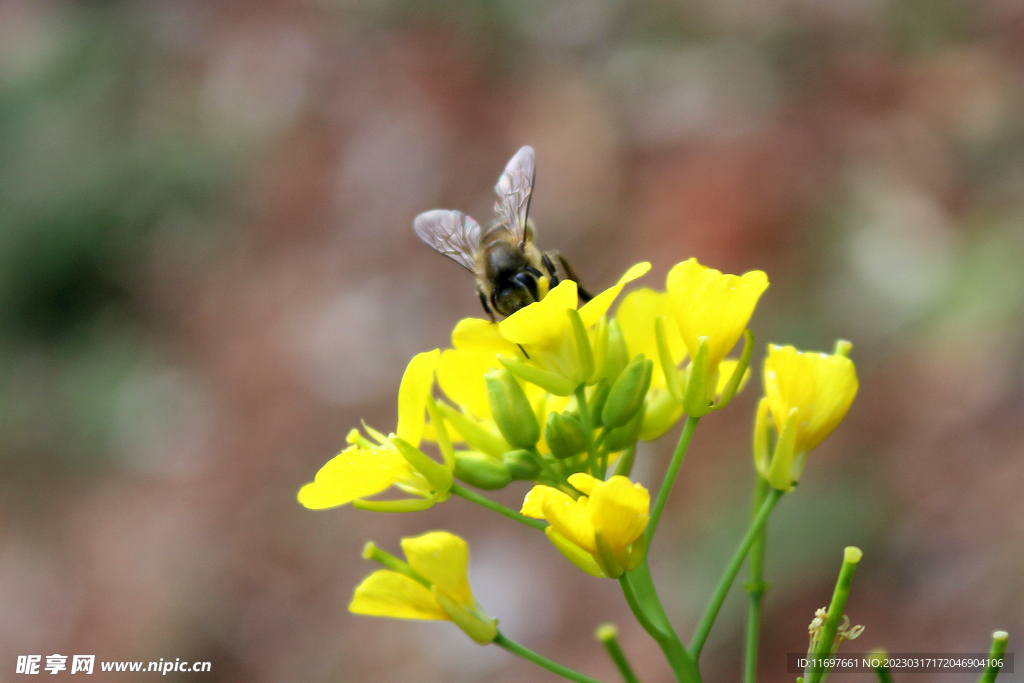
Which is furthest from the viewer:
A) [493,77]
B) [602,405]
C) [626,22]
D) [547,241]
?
[493,77]

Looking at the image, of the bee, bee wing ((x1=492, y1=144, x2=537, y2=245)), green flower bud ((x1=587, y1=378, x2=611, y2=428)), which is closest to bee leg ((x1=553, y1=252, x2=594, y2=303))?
the bee

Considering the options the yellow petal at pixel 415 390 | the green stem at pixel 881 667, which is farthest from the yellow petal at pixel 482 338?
the green stem at pixel 881 667

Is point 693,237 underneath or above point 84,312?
underneath

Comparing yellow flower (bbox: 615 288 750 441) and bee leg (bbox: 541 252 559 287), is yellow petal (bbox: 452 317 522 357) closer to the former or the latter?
yellow flower (bbox: 615 288 750 441)

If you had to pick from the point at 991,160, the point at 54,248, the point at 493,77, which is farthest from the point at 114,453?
the point at 991,160

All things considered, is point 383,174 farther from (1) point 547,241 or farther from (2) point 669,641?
(2) point 669,641

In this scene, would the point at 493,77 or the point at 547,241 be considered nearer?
Answer: the point at 547,241

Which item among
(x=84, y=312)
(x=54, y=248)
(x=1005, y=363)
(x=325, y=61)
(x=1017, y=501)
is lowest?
(x=1017, y=501)
